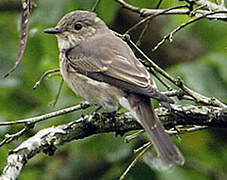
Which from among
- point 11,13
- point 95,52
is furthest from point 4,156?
point 11,13

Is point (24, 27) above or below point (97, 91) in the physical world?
above

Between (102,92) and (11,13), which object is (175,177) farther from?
(11,13)

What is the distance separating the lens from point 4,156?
368 centimetres

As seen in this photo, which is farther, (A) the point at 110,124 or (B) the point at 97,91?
(B) the point at 97,91

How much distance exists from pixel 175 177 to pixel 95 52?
1.06 meters

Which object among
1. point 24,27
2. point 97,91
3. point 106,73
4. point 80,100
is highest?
point 24,27

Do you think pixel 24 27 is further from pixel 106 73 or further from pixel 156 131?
pixel 106 73

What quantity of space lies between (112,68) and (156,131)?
2.61 ft

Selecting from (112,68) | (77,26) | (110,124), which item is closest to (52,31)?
(77,26)

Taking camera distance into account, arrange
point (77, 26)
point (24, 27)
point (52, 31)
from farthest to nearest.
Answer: point (77, 26) < point (52, 31) < point (24, 27)

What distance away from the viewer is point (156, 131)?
3.76 meters

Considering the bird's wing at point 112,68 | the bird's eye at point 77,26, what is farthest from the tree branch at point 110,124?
→ the bird's eye at point 77,26

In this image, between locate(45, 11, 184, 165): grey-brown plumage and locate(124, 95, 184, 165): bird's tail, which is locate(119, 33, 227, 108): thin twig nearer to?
locate(45, 11, 184, 165): grey-brown plumage

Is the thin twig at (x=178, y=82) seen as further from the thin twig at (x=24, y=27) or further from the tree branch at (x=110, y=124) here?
the thin twig at (x=24, y=27)
